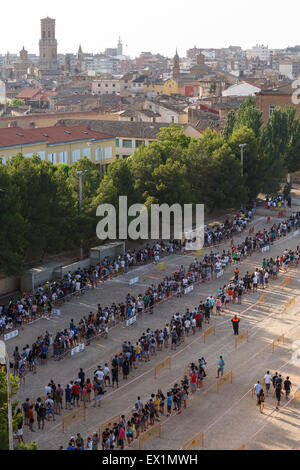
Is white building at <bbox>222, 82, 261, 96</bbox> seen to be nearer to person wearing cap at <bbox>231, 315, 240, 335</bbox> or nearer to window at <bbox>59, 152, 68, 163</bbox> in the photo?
window at <bbox>59, 152, 68, 163</bbox>

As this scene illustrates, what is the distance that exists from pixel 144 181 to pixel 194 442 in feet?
91.9

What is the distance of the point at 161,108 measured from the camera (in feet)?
307

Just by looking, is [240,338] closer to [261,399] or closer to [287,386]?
[287,386]

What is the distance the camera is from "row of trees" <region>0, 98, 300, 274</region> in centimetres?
3700

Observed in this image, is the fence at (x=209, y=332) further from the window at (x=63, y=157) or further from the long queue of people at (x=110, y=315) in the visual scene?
the window at (x=63, y=157)

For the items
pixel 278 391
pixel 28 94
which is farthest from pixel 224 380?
pixel 28 94

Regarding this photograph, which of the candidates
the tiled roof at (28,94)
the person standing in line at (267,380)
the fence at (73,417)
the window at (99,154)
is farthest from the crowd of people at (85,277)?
the tiled roof at (28,94)

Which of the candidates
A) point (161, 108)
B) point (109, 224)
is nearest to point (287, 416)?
point (109, 224)

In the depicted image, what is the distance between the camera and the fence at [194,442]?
21.4 m

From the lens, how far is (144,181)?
1877 inches

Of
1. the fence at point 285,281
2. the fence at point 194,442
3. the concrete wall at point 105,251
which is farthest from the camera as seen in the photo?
the concrete wall at point 105,251

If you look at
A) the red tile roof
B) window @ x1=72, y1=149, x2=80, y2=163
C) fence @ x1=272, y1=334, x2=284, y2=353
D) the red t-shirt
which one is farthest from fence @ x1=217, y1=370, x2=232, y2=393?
window @ x1=72, y1=149, x2=80, y2=163

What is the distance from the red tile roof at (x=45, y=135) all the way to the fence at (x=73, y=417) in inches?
1325
